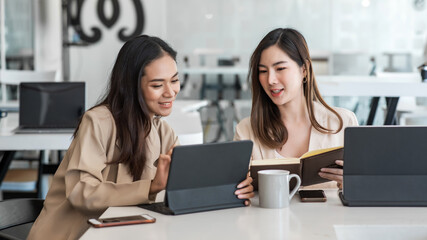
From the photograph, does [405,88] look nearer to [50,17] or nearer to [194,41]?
[194,41]

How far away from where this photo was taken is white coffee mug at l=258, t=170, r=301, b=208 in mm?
1407

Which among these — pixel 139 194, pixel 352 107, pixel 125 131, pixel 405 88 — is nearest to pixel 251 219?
pixel 139 194

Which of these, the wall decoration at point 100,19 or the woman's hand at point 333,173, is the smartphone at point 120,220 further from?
the wall decoration at point 100,19

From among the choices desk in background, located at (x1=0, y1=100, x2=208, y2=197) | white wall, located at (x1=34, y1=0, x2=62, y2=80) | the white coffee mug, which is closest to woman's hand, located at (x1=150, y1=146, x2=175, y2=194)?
the white coffee mug

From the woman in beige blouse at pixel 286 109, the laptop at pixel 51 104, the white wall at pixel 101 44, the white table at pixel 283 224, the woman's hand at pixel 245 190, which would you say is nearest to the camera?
the white table at pixel 283 224

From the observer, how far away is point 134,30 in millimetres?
6180

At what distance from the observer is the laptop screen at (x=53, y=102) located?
273 centimetres

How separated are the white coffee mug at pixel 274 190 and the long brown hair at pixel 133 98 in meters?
0.43

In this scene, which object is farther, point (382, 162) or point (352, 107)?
point (352, 107)

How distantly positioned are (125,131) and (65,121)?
116 cm

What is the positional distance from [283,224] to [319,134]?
84 centimetres

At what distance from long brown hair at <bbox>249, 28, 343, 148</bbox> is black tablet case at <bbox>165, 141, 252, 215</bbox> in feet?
2.05

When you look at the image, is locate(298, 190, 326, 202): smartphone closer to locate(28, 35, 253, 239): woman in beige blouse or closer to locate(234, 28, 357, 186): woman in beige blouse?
locate(28, 35, 253, 239): woman in beige blouse

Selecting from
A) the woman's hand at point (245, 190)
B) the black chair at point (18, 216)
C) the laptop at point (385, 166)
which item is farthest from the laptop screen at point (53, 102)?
the laptop at point (385, 166)
